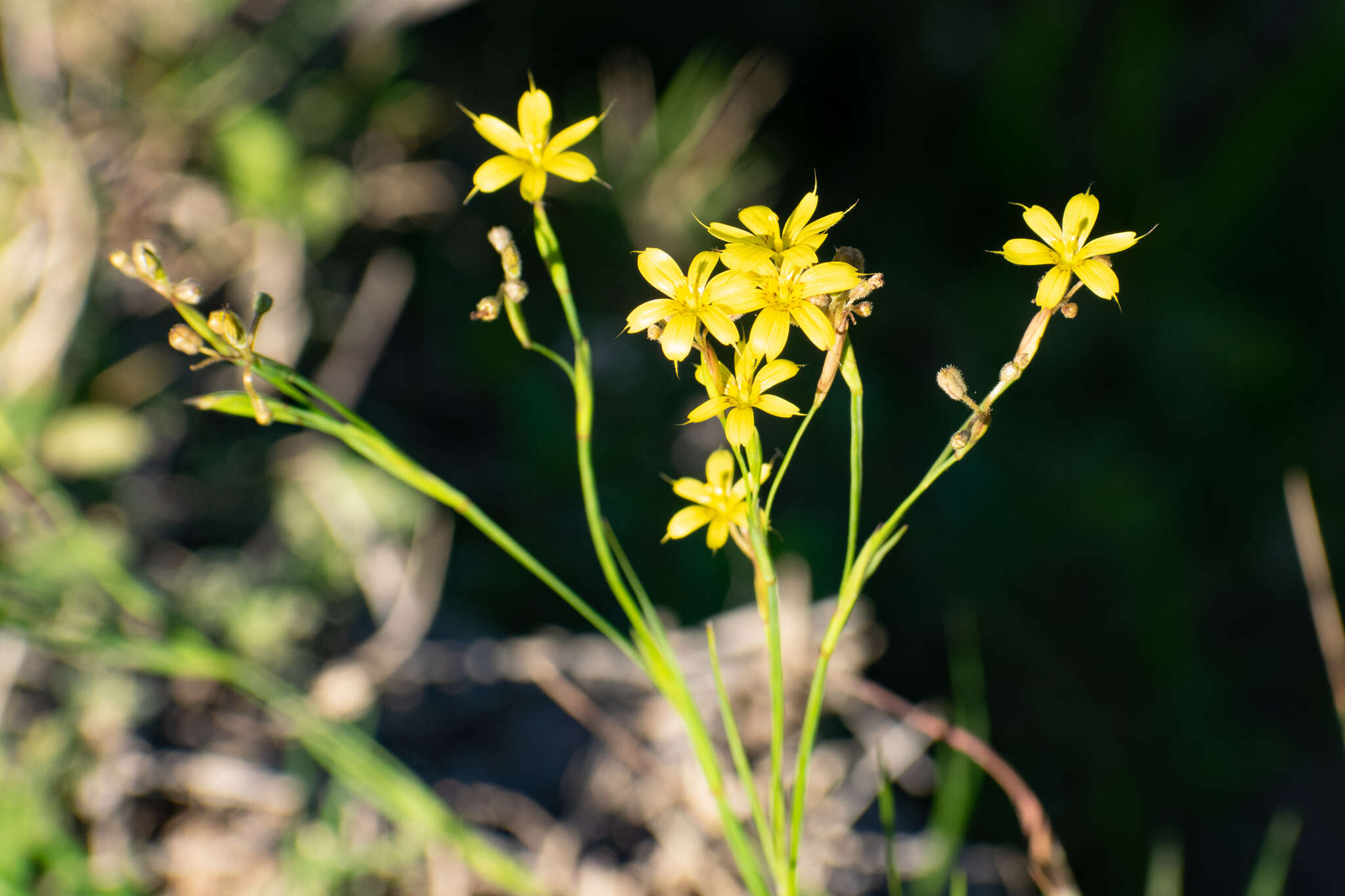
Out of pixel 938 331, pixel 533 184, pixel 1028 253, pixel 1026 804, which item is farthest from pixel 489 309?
pixel 938 331

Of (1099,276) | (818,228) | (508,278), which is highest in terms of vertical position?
(1099,276)

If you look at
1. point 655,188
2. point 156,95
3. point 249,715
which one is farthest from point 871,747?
point 156,95

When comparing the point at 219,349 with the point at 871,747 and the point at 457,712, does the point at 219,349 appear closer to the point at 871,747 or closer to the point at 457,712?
the point at 457,712

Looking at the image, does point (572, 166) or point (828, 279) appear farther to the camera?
point (572, 166)

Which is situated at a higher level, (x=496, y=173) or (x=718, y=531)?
(x=496, y=173)

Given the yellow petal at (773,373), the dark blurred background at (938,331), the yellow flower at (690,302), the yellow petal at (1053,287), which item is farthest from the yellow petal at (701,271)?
the dark blurred background at (938,331)

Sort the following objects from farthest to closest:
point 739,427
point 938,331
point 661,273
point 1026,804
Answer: point 938,331
point 1026,804
point 661,273
point 739,427

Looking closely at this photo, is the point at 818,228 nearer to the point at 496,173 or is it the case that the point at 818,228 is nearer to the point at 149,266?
the point at 496,173
